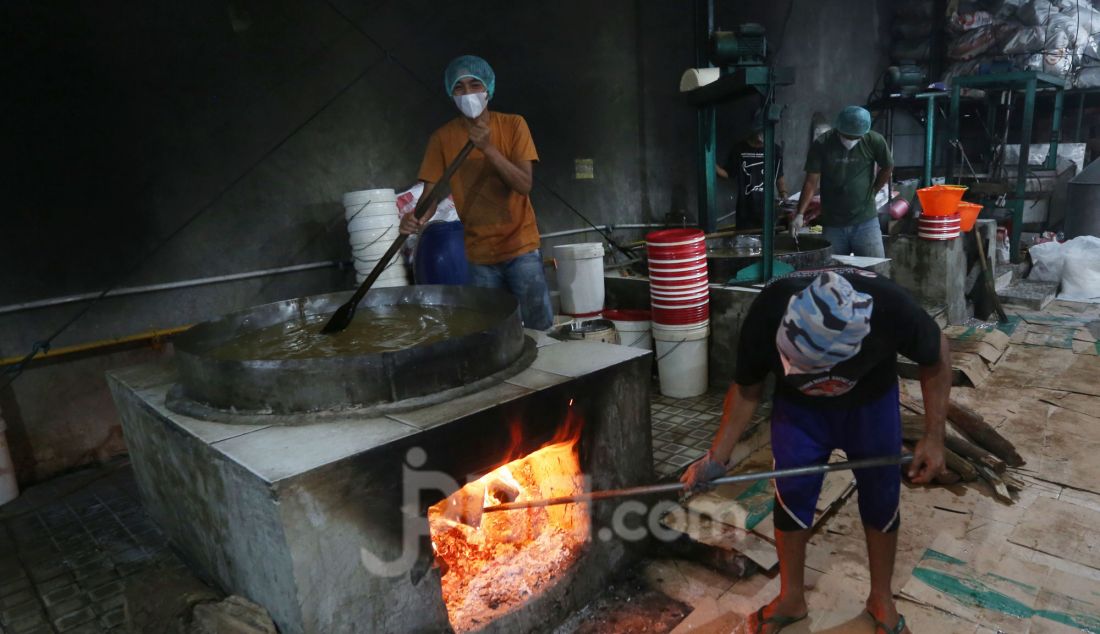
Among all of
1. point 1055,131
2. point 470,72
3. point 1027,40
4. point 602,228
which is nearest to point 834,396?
point 470,72

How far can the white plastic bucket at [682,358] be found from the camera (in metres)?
5.07

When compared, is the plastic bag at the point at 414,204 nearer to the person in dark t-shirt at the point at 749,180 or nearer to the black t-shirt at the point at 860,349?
the black t-shirt at the point at 860,349

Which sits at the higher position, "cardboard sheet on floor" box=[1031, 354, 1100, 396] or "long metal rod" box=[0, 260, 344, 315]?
"long metal rod" box=[0, 260, 344, 315]

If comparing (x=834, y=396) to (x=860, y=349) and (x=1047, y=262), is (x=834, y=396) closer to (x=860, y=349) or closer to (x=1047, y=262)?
(x=860, y=349)

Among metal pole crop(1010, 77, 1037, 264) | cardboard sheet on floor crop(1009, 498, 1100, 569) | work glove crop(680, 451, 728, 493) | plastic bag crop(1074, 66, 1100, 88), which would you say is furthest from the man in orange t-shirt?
plastic bag crop(1074, 66, 1100, 88)

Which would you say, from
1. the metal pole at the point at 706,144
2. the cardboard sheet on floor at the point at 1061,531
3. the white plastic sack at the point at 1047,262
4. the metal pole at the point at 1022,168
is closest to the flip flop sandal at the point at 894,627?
the cardboard sheet on floor at the point at 1061,531

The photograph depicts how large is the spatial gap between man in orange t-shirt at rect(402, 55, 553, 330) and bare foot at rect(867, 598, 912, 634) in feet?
8.31

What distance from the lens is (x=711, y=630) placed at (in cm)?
284

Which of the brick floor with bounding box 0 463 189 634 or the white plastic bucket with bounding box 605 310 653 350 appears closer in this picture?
the brick floor with bounding box 0 463 189 634

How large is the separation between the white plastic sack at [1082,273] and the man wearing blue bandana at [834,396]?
8.05 m

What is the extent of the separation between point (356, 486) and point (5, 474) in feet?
11.3

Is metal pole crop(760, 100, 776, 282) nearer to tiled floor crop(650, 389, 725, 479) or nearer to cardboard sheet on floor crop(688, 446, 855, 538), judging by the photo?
tiled floor crop(650, 389, 725, 479)

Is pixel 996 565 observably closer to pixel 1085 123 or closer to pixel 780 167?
pixel 780 167

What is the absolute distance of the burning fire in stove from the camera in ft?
9.09
